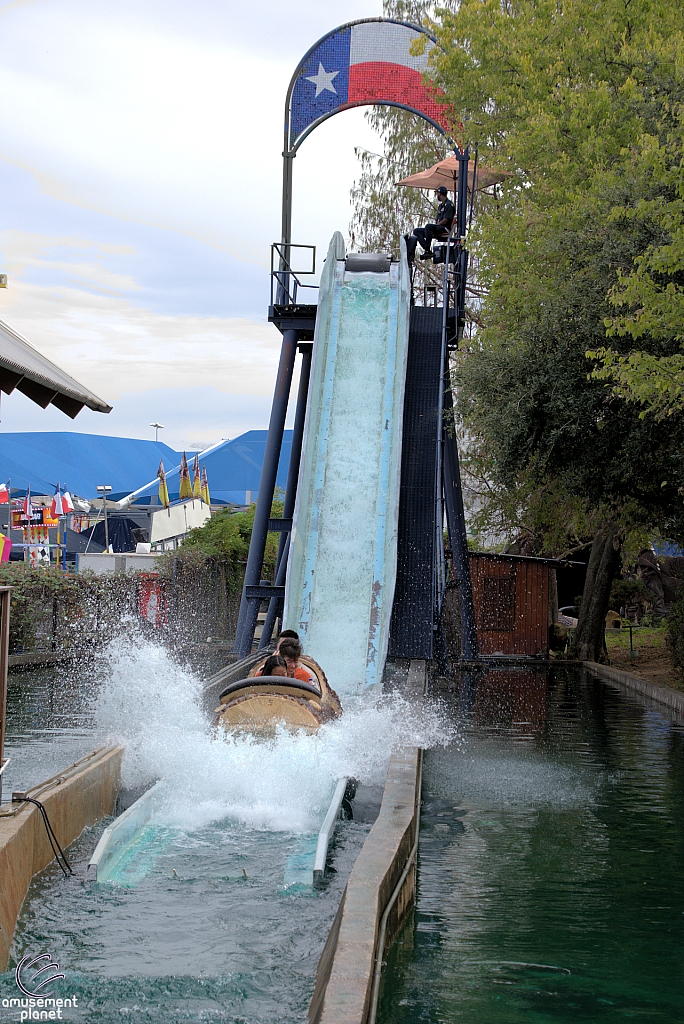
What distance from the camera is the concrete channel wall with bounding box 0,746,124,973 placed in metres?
4.98

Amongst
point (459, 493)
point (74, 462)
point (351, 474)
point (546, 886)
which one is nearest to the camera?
point (546, 886)

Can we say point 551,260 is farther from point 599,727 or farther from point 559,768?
point 559,768

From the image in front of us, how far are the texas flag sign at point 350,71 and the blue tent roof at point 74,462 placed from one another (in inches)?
851

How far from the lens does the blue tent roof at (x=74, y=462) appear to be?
38.6 meters

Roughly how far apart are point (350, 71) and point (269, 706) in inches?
530

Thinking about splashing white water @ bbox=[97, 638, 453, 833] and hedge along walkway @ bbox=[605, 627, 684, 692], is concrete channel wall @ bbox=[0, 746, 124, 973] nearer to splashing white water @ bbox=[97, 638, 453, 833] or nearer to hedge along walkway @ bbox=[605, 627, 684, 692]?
splashing white water @ bbox=[97, 638, 453, 833]

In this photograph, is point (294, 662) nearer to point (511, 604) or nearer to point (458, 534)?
point (458, 534)

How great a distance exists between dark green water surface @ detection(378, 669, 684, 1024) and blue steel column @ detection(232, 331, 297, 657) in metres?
4.55

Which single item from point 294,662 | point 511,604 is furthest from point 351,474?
point 511,604

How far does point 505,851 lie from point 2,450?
36.3m

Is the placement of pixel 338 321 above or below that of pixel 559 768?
above

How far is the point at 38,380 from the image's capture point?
22.4ft

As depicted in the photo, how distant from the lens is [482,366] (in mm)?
14203

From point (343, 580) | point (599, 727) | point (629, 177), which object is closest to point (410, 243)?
point (629, 177)
